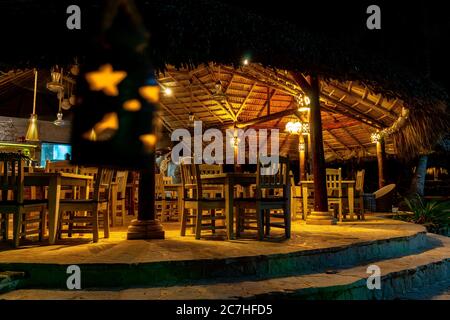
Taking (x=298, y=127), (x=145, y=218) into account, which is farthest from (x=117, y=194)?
(x=298, y=127)

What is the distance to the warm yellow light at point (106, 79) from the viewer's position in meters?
1.20

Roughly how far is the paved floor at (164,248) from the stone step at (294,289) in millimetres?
322

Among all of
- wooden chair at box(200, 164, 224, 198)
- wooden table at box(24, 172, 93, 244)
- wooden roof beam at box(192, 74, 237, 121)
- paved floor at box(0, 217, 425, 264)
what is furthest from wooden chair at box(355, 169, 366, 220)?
wooden table at box(24, 172, 93, 244)

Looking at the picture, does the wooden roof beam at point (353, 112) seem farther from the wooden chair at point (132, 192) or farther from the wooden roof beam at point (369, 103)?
the wooden chair at point (132, 192)

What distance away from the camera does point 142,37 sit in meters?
1.24

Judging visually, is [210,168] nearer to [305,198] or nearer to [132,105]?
[305,198]

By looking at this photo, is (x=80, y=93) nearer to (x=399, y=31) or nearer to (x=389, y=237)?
(x=389, y=237)

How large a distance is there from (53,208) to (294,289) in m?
2.81

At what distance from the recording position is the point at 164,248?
13.0 ft

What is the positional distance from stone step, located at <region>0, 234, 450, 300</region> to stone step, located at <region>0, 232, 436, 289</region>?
13cm

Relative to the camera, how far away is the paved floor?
3.41 metres

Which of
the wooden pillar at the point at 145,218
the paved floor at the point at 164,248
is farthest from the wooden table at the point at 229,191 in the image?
the wooden pillar at the point at 145,218
